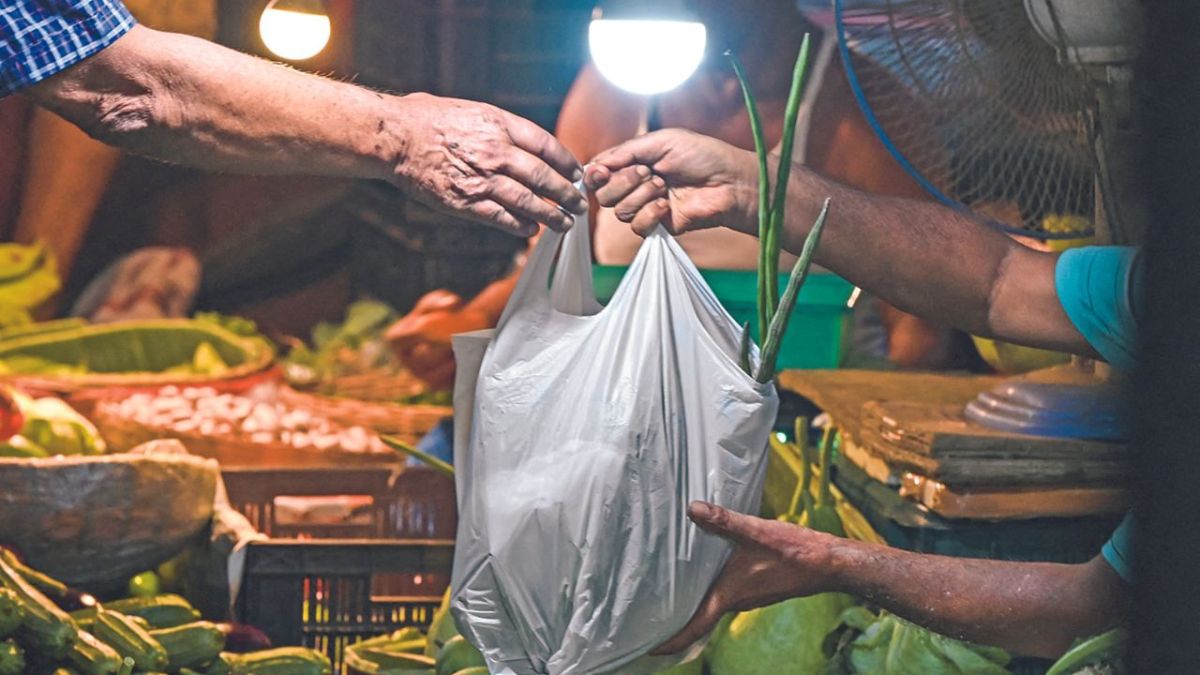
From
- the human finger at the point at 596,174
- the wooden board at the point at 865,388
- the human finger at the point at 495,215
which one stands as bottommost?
the wooden board at the point at 865,388

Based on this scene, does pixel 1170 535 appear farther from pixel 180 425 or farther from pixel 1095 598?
pixel 180 425

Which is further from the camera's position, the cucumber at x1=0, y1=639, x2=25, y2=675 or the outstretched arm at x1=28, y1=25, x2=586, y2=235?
the cucumber at x1=0, y1=639, x2=25, y2=675

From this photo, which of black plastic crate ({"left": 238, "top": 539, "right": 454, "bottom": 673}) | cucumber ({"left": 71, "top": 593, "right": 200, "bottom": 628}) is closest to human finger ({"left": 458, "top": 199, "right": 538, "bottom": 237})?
black plastic crate ({"left": 238, "top": 539, "right": 454, "bottom": 673})

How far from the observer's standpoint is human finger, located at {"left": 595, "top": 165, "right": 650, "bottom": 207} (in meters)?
2.09

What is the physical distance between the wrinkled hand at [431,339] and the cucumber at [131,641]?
5.19 feet

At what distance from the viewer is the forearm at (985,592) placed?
6.95ft

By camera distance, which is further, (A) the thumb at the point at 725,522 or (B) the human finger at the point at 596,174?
(B) the human finger at the point at 596,174

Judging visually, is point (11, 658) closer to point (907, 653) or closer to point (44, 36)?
point (44, 36)

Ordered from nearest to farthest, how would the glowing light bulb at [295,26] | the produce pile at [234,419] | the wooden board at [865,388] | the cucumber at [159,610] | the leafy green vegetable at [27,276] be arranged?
the cucumber at [159,610] < the wooden board at [865,388] < the glowing light bulb at [295,26] < the produce pile at [234,419] < the leafy green vegetable at [27,276]

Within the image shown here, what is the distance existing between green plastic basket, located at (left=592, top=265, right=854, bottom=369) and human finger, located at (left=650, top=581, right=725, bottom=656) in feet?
4.30

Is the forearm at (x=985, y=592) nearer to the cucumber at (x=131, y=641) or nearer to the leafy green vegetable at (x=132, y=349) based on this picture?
the cucumber at (x=131, y=641)

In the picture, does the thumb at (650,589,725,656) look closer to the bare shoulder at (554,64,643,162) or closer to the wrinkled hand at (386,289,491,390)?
the bare shoulder at (554,64,643,162)

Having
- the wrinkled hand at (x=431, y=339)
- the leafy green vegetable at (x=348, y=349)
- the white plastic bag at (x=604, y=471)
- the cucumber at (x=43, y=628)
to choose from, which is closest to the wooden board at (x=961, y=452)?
the white plastic bag at (x=604, y=471)

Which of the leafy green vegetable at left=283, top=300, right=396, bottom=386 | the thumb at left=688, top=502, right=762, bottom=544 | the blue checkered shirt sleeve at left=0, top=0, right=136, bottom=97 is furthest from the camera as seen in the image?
the leafy green vegetable at left=283, top=300, right=396, bottom=386
